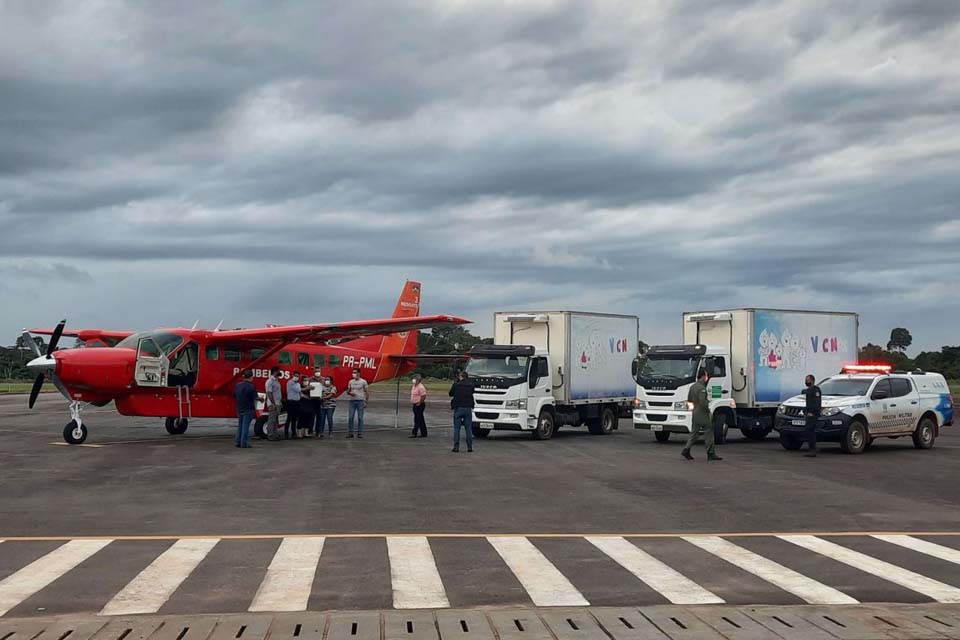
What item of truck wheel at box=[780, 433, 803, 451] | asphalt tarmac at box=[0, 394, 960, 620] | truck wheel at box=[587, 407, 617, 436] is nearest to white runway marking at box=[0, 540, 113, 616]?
asphalt tarmac at box=[0, 394, 960, 620]

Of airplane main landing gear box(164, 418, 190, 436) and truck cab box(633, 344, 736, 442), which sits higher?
truck cab box(633, 344, 736, 442)

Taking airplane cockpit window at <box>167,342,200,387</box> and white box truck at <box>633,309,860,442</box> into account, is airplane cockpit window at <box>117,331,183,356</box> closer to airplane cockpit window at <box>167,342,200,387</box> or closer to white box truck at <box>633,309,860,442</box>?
airplane cockpit window at <box>167,342,200,387</box>

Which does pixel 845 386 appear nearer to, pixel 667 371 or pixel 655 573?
pixel 667 371

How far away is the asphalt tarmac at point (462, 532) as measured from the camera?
7.50m

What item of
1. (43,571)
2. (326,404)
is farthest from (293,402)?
(43,571)

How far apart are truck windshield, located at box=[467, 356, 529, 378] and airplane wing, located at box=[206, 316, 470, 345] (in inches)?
55.1

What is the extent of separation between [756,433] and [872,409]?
4462 millimetres

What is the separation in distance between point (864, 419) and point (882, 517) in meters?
10.8

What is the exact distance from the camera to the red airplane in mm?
23984

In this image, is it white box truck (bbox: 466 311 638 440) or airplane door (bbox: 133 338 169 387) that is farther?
white box truck (bbox: 466 311 638 440)

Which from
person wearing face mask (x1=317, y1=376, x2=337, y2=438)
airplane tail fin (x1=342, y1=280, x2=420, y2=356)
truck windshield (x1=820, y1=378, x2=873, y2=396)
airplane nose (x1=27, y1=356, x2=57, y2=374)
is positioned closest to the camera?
truck windshield (x1=820, y1=378, x2=873, y2=396)

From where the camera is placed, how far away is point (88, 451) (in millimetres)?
21109

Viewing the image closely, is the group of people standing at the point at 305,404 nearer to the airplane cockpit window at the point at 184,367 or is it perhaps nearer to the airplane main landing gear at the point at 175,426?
the airplane cockpit window at the point at 184,367

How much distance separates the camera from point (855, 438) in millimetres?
21672
